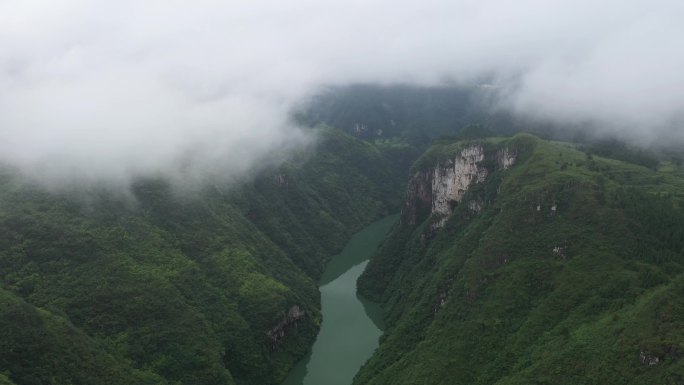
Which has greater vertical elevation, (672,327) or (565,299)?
(565,299)

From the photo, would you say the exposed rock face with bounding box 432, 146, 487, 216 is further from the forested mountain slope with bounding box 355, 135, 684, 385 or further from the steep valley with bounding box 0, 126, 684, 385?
the forested mountain slope with bounding box 355, 135, 684, 385

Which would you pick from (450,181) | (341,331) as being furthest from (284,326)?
(450,181)

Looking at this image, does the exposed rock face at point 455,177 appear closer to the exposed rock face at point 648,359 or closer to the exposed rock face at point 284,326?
the exposed rock face at point 284,326

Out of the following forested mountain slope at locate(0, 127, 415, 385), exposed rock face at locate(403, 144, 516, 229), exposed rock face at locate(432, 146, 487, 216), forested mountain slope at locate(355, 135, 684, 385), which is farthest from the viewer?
exposed rock face at locate(432, 146, 487, 216)

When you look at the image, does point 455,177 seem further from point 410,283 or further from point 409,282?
point 410,283

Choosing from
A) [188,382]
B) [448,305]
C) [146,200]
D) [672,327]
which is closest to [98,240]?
[146,200]

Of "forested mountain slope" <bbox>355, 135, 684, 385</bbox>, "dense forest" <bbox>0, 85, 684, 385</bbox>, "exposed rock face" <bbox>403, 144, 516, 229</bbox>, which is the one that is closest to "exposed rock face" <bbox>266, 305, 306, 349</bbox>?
"dense forest" <bbox>0, 85, 684, 385</bbox>

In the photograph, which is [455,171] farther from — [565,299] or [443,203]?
[565,299]
